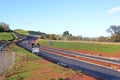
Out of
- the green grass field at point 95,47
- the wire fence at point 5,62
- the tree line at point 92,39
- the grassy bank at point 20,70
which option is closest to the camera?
the grassy bank at point 20,70

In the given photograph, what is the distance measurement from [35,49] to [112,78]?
1276 centimetres

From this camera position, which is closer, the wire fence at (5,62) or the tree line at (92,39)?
the wire fence at (5,62)

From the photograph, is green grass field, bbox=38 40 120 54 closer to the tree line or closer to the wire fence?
the tree line

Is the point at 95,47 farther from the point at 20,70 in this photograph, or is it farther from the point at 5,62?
the point at 20,70

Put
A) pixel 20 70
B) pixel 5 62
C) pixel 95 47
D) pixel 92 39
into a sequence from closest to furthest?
pixel 20 70 < pixel 5 62 < pixel 95 47 < pixel 92 39

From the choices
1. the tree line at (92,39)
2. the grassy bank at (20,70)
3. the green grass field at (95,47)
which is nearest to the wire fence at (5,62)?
the grassy bank at (20,70)

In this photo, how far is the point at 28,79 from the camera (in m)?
22.3

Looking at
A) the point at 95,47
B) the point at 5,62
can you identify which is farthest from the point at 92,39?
the point at 5,62

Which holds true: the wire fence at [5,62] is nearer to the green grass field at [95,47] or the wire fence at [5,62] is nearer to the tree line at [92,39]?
the green grass field at [95,47]

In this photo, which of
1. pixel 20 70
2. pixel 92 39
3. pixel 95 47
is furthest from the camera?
pixel 92 39

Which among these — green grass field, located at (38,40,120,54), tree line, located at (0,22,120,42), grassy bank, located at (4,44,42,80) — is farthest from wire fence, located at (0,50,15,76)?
tree line, located at (0,22,120,42)

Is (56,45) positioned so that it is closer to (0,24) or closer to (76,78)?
(76,78)

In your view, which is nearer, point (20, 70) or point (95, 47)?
point (20, 70)

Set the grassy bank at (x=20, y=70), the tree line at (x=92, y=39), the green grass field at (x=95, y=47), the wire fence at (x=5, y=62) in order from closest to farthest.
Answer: the grassy bank at (x=20, y=70), the wire fence at (x=5, y=62), the green grass field at (x=95, y=47), the tree line at (x=92, y=39)
